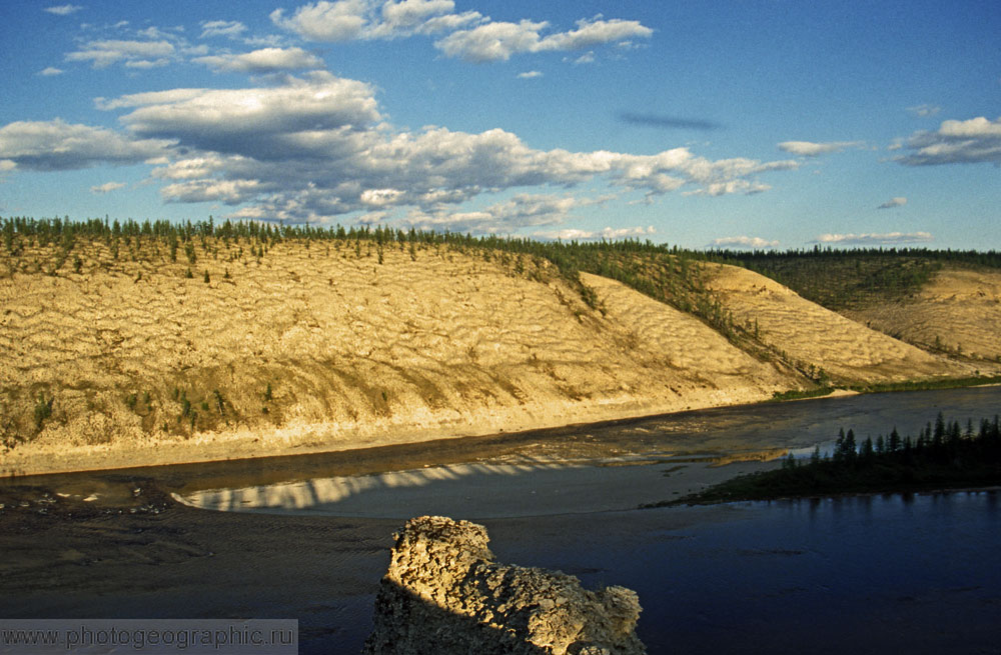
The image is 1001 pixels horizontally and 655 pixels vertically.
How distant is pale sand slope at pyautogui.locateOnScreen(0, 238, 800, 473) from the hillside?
132 millimetres

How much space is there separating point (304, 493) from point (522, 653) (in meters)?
20.6

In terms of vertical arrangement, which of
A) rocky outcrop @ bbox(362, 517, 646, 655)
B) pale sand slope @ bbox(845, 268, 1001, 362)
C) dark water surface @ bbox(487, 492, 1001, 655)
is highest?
pale sand slope @ bbox(845, 268, 1001, 362)

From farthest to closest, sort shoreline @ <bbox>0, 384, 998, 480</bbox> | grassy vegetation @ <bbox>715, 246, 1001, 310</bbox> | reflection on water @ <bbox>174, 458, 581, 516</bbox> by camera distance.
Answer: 1. grassy vegetation @ <bbox>715, 246, 1001, 310</bbox>
2. shoreline @ <bbox>0, 384, 998, 480</bbox>
3. reflection on water @ <bbox>174, 458, 581, 516</bbox>

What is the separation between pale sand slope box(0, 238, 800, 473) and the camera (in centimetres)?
3800

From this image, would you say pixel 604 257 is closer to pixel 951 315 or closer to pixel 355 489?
pixel 951 315

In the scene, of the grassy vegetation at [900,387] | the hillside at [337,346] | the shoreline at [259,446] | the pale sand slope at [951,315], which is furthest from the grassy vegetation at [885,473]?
the pale sand slope at [951,315]

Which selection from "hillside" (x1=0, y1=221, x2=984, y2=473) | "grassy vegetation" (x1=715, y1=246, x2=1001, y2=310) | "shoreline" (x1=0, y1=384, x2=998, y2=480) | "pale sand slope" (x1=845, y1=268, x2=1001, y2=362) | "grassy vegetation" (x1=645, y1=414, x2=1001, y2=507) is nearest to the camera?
"grassy vegetation" (x1=645, y1=414, x2=1001, y2=507)

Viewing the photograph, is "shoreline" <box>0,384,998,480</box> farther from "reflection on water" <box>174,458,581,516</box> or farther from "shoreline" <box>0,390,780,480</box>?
"reflection on water" <box>174,458,581,516</box>

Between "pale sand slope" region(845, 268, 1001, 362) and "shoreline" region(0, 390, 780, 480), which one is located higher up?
"pale sand slope" region(845, 268, 1001, 362)

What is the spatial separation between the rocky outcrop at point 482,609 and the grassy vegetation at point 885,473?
45.9 feet

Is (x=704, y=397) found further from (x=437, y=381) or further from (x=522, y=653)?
(x=522, y=653)

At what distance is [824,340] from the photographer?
2544 inches

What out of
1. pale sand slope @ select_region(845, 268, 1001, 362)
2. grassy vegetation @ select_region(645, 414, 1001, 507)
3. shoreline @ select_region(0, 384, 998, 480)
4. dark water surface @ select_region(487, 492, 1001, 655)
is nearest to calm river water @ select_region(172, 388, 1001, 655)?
dark water surface @ select_region(487, 492, 1001, 655)

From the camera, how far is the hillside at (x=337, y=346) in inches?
1516
